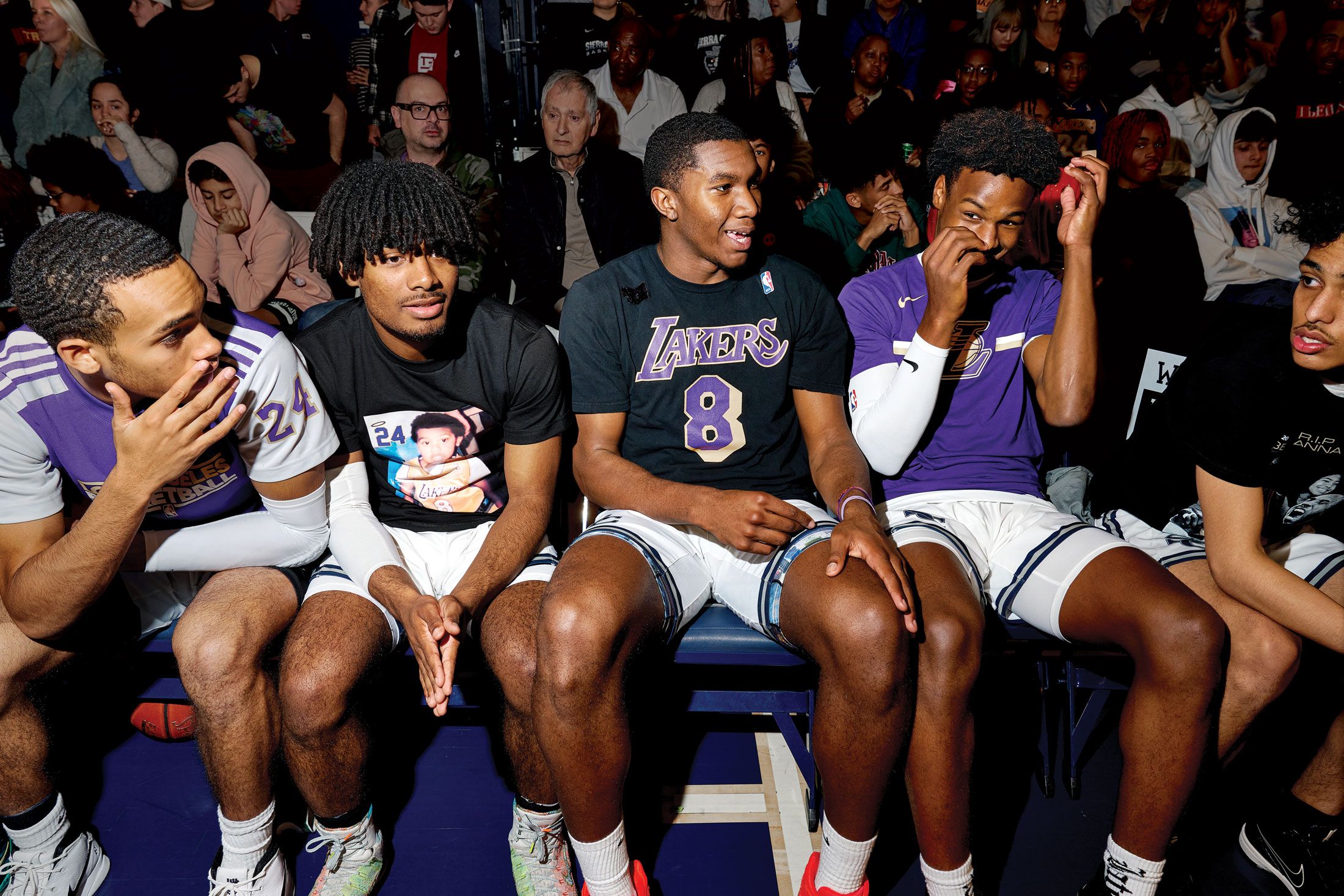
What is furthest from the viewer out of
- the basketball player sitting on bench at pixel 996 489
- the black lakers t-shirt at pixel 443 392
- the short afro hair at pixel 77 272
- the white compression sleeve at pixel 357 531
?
the black lakers t-shirt at pixel 443 392

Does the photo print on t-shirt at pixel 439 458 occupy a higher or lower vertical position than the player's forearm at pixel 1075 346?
lower

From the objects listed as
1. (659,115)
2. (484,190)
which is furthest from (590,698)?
(659,115)

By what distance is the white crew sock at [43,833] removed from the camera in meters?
1.83

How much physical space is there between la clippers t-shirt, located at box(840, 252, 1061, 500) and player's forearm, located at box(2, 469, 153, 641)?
168 cm

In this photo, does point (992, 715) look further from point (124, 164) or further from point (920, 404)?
point (124, 164)

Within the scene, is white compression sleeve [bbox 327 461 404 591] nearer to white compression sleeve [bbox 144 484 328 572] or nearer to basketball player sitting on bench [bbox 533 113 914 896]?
white compression sleeve [bbox 144 484 328 572]

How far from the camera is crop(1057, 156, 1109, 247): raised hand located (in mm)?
2070

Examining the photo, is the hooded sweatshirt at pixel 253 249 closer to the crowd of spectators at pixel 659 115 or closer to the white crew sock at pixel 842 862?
the crowd of spectators at pixel 659 115

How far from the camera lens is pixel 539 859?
73.4 inches

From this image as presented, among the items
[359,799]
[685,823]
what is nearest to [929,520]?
[685,823]

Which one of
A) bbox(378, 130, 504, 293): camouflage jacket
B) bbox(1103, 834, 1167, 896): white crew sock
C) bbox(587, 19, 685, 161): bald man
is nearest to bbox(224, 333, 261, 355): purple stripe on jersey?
bbox(378, 130, 504, 293): camouflage jacket

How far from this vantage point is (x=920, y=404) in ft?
→ 6.51

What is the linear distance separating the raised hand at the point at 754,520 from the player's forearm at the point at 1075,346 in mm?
792

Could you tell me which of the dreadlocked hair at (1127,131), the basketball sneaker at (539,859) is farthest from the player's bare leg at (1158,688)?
the dreadlocked hair at (1127,131)
